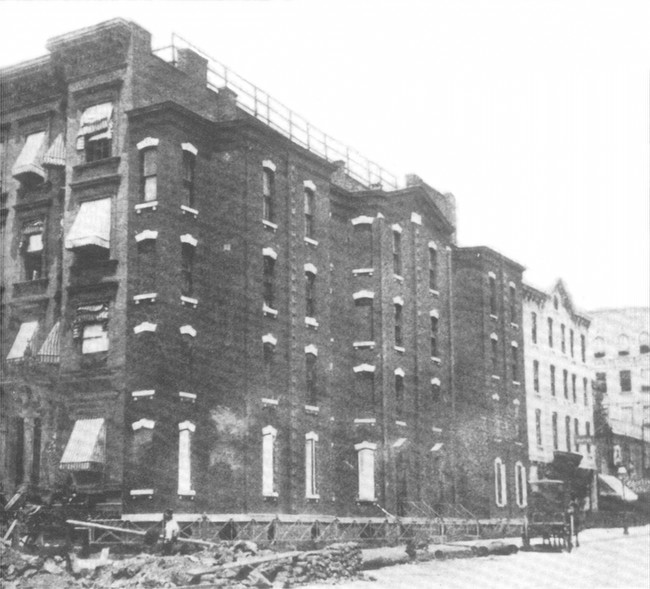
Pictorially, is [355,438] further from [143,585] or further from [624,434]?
[624,434]

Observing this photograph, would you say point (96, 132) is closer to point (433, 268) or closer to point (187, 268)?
point (187, 268)

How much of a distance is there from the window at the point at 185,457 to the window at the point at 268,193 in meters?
8.79

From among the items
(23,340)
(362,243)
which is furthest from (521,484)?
(23,340)

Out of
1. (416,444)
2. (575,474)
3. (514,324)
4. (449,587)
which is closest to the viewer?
(449,587)

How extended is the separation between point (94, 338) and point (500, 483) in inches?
1030

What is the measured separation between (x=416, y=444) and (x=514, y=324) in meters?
13.4

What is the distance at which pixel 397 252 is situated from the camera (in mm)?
42906

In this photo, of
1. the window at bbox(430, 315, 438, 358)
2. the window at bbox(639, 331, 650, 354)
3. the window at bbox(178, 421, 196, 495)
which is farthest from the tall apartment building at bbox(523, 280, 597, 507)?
the window at bbox(178, 421, 196, 495)

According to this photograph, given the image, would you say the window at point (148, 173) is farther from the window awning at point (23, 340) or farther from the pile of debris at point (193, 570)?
the pile of debris at point (193, 570)

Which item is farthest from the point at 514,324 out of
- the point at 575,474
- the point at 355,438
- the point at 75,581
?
the point at 75,581

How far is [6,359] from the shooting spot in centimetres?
3228

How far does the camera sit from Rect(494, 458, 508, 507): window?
48.7 metres

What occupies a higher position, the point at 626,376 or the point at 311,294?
the point at 311,294

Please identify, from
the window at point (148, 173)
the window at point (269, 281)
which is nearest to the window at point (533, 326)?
the window at point (269, 281)
